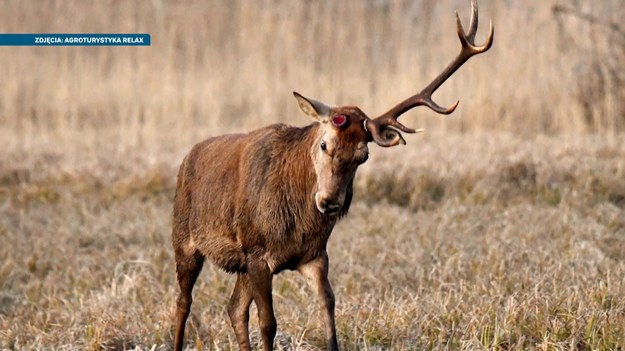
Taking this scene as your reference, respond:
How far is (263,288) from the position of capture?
15.3 feet

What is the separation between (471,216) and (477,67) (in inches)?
178

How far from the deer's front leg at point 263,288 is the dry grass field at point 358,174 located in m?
0.39

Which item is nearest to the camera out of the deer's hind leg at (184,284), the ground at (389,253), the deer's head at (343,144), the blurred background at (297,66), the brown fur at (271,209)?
the deer's head at (343,144)

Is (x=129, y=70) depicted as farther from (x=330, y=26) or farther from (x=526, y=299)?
(x=526, y=299)

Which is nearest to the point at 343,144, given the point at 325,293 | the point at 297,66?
the point at 325,293

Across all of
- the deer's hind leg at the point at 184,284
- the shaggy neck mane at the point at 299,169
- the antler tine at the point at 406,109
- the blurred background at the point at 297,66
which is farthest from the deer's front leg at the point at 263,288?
the blurred background at the point at 297,66

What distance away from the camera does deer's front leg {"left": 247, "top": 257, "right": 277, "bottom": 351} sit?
4.67 metres

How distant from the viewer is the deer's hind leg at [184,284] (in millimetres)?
5289

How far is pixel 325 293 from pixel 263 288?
0.28 meters

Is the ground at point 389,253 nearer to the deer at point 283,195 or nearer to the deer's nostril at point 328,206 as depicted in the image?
the deer at point 283,195

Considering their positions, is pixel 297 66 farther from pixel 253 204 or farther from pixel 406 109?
pixel 406 109

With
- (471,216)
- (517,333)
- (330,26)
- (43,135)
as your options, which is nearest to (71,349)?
(517,333)

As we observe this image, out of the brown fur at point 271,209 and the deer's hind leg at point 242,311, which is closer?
the brown fur at point 271,209

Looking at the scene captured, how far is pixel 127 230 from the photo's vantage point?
8.41m
